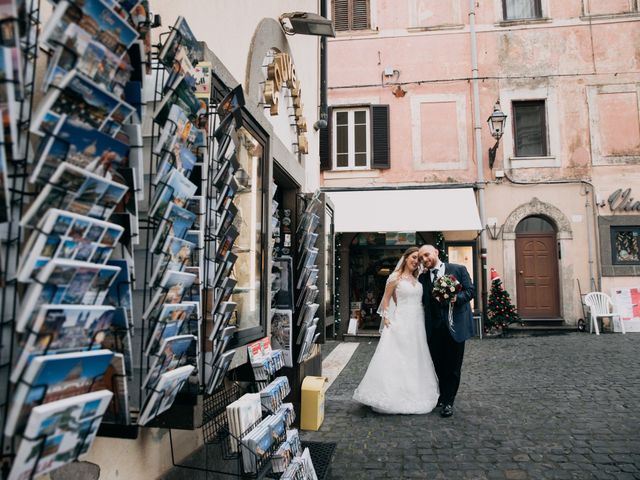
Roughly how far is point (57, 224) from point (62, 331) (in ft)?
Answer: 0.87

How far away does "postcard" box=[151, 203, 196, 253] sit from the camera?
67.8 inches

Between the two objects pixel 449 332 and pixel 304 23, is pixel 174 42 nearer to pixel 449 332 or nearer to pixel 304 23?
pixel 304 23

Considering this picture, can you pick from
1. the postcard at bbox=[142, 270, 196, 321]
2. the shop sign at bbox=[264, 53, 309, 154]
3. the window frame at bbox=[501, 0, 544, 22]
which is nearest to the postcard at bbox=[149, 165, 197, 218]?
the postcard at bbox=[142, 270, 196, 321]

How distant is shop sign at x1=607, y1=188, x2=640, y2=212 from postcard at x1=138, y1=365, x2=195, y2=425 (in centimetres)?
1259

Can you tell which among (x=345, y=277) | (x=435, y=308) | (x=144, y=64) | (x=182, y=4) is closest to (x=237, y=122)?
(x=182, y=4)

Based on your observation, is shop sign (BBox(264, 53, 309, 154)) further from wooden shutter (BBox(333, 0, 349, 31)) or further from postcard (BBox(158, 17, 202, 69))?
wooden shutter (BBox(333, 0, 349, 31))

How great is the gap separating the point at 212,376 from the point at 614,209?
1237 cm

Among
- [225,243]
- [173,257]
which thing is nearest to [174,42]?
[173,257]

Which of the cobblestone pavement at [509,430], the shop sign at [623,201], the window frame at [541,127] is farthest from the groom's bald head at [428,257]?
the shop sign at [623,201]

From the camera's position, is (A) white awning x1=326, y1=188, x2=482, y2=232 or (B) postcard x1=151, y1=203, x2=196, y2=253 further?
(A) white awning x1=326, y1=188, x2=482, y2=232

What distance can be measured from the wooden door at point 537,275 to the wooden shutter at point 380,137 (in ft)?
12.5

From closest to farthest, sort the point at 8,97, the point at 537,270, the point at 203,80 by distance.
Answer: the point at 8,97, the point at 203,80, the point at 537,270

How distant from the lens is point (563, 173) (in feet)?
40.0

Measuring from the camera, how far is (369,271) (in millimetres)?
12867
